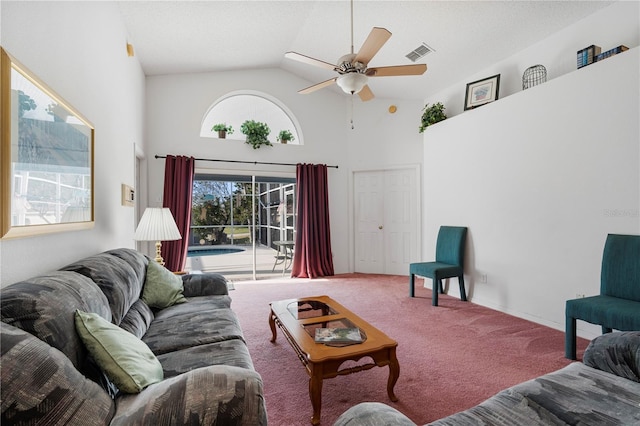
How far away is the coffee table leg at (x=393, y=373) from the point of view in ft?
6.29

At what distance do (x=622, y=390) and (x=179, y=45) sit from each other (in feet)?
16.9

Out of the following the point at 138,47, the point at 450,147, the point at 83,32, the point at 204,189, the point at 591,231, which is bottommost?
the point at 591,231

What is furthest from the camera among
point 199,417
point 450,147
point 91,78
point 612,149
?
point 450,147

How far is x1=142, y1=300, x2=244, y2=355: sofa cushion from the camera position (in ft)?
6.10

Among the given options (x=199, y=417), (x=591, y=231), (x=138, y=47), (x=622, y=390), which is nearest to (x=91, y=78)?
(x=138, y=47)

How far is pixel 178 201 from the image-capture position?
4930 millimetres

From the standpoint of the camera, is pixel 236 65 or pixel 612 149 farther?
pixel 236 65

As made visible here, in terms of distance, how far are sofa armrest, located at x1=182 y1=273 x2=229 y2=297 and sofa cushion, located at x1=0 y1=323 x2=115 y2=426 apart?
1.99 metres

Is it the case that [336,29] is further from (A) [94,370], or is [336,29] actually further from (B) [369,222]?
(A) [94,370]

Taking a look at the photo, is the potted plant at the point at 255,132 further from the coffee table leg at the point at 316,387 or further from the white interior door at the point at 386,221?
the coffee table leg at the point at 316,387

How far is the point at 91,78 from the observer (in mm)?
2410

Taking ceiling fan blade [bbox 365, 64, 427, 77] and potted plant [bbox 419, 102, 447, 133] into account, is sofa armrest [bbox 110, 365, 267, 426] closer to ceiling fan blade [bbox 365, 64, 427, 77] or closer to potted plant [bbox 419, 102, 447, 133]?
ceiling fan blade [bbox 365, 64, 427, 77]

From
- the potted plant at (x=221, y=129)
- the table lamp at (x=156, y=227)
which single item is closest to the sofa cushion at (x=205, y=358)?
the table lamp at (x=156, y=227)

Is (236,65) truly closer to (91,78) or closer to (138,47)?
(138,47)
